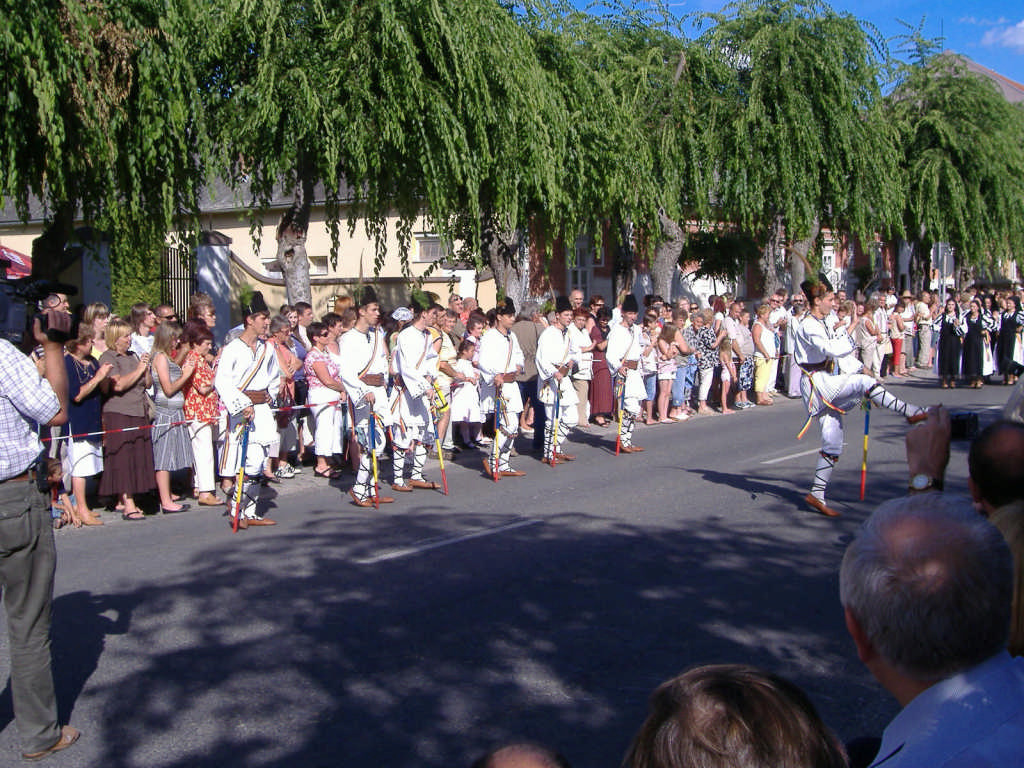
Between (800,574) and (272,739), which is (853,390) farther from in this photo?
(272,739)

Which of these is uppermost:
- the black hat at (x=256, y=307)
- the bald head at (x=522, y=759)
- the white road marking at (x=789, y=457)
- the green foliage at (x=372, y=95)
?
the green foliage at (x=372, y=95)

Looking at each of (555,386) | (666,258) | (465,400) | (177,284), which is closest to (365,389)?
(555,386)

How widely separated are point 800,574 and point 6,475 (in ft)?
16.2

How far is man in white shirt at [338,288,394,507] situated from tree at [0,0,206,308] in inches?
134

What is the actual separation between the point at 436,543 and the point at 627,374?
562 centimetres

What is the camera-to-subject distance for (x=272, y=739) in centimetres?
445

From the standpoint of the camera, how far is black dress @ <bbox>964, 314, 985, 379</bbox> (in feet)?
64.7

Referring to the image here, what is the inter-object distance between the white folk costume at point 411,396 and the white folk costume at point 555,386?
1.85m

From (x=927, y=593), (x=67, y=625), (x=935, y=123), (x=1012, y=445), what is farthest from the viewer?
(x=935, y=123)

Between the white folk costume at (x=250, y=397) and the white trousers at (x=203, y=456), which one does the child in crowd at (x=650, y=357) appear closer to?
the white trousers at (x=203, y=456)

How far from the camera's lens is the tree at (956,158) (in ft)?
90.3

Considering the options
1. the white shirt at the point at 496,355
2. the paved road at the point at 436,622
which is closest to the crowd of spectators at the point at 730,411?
the white shirt at the point at 496,355

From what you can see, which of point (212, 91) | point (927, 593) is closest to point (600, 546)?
point (927, 593)

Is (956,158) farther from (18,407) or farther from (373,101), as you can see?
(18,407)
